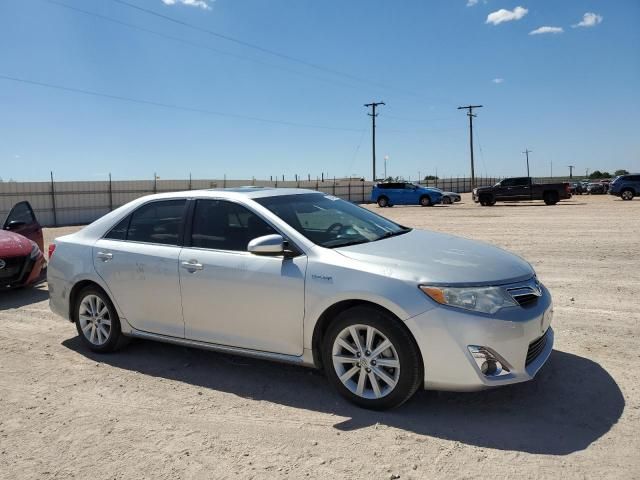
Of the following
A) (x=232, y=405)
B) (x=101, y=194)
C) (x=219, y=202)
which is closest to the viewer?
(x=232, y=405)

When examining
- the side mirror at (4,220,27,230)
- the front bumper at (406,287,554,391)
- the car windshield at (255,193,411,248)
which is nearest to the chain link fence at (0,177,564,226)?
the side mirror at (4,220,27,230)

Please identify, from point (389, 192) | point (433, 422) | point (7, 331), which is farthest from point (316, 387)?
point (389, 192)

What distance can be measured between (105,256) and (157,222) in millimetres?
598

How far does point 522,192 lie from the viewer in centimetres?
3130

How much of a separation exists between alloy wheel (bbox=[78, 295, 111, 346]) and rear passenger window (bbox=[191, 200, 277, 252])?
1279 millimetres

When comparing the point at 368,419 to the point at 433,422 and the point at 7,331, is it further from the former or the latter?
the point at 7,331

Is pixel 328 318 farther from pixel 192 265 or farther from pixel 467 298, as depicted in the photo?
pixel 192 265

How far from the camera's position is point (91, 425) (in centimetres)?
362

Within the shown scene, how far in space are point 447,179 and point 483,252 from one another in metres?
63.6

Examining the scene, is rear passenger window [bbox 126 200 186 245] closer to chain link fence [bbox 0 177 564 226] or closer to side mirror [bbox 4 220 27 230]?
side mirror [bbox 4 220 27 230]

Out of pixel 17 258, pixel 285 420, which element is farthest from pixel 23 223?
pixel 285 420

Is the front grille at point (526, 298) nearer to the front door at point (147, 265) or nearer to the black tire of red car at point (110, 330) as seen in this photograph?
the front door at point (147, 265)

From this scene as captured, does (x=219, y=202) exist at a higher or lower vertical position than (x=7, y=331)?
higher

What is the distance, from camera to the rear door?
8891 mm
